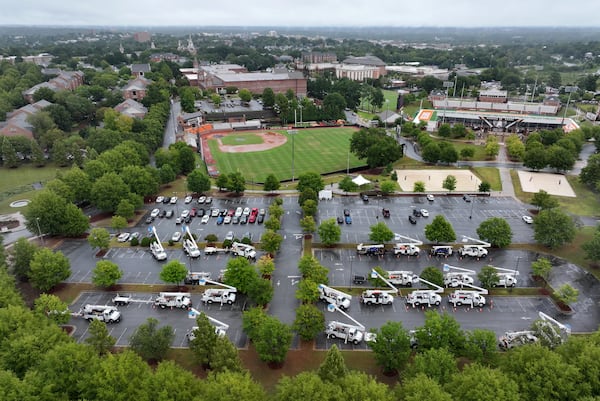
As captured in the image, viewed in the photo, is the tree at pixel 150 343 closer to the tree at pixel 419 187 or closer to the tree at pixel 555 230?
the tree at pixel 555 230

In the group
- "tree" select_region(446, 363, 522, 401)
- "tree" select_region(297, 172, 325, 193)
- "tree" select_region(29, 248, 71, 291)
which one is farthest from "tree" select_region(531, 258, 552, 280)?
"tree" select_region(29, 248, 71, 291)

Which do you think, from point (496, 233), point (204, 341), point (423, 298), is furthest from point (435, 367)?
point (496, 233)

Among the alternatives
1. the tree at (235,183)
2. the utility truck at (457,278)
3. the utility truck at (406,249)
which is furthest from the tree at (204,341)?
the tree at (235,183)

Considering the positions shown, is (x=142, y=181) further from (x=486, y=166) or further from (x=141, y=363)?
(x=486, y=166)

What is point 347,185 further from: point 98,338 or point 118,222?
point 98,338

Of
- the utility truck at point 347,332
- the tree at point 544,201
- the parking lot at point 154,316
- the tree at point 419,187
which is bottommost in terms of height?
the parking lot at point 154,316

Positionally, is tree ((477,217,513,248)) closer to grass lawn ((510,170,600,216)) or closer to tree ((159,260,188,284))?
grass lawn ((510,170,600,216))
